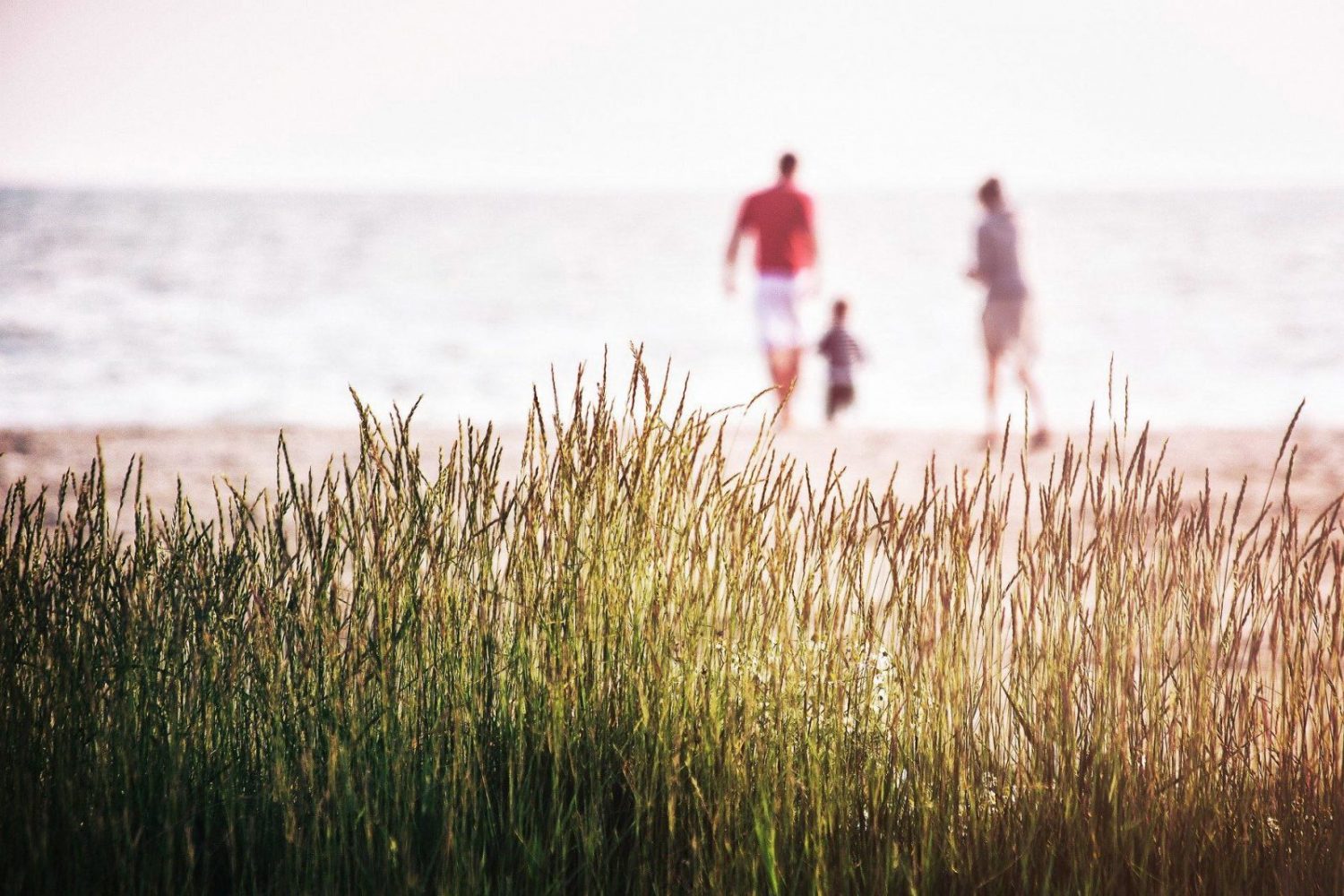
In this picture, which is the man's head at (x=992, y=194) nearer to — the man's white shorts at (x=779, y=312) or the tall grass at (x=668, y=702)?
the man's white shorts at (x=779, y=312)

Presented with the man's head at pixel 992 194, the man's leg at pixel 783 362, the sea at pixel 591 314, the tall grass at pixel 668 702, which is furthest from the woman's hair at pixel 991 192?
the tall grass at pixel 668 702

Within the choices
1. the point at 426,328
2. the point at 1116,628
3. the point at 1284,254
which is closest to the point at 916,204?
the point at 1284,254

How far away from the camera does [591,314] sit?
26.3 metres

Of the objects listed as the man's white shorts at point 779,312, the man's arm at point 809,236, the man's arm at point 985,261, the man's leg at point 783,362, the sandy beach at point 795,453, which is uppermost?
the man's arm at point 809,236

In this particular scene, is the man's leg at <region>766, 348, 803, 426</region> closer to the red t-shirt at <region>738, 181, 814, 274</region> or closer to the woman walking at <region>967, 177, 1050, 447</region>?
the red t-shirt at <region>738, 181, 814, 274</region>

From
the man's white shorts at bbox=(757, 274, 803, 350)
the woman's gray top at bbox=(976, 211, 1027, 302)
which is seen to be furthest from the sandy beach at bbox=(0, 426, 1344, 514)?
the woman's gray top at bbox=(976, 211, 1027, 302)

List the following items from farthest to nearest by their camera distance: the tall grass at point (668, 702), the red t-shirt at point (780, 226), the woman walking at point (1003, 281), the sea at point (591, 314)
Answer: the sea at point (591, 314), the red t-shirt at point (780, 226), the woman walking at point (1003, 281), the tall grass at point (668, 702)

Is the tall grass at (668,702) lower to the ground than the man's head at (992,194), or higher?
lower

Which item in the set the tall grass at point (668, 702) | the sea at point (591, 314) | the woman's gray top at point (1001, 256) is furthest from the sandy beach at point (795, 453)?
the tall grass at point (668, 702)

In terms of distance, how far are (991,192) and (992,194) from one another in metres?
0.03

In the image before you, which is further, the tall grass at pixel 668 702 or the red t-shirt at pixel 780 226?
the red t-shirt at pixel 780 226

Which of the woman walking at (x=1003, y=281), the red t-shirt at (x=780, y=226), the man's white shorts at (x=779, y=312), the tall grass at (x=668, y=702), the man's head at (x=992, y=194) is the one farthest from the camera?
the man's white shorts at (x=779, y=312)

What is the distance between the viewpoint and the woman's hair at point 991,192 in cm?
825

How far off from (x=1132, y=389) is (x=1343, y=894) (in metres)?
14.5
